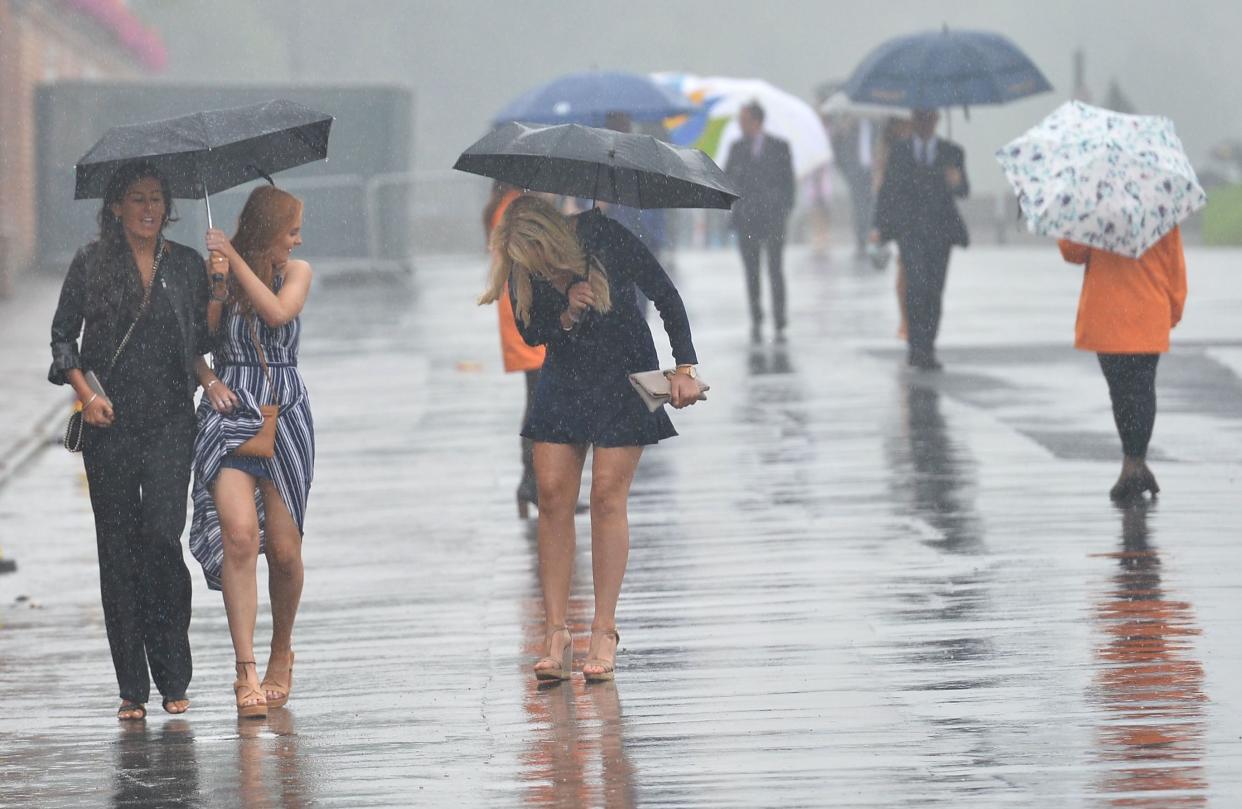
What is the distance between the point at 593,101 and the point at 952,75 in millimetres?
3949

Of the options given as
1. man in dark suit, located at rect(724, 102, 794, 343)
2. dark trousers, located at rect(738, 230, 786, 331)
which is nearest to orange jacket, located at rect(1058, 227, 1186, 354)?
dark trousers, located at rect(738, 230, 786, 331)

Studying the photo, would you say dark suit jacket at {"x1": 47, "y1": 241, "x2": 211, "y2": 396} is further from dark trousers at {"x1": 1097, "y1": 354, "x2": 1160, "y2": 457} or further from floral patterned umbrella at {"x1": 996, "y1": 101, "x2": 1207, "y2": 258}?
dark trousers at {"x1": 1097, "y1": 354, "x2": 1160, "y2": 457}

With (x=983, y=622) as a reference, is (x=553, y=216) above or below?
above

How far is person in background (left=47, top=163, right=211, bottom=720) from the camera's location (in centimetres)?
713

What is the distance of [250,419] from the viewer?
23.4ft

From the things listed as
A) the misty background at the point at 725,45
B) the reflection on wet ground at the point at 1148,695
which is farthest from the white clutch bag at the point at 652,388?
the misty background at the point at 725,45

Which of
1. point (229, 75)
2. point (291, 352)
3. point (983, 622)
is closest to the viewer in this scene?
point (291, 352)

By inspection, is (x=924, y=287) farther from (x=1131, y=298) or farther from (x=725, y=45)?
(x=725, y=45)

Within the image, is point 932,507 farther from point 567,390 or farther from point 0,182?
point 0,182

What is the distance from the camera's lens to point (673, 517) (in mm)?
11289

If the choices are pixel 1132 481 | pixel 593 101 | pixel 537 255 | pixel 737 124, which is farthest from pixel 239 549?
pixel 737 124

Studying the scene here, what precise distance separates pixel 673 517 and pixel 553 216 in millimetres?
4080

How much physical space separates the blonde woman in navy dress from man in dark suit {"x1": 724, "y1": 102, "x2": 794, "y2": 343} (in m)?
12.7

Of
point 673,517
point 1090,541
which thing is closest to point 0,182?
point 673,517
